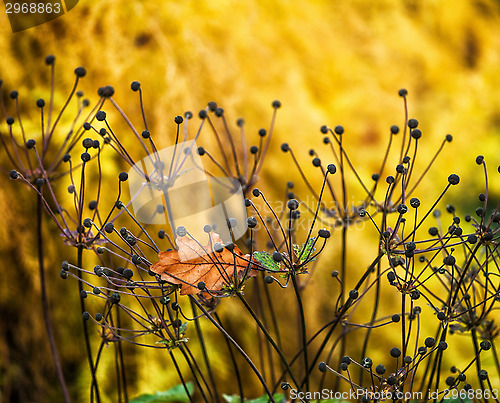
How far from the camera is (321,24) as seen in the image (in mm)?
1576

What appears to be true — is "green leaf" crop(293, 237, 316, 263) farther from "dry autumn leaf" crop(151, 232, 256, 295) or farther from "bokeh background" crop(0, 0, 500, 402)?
"bokeh background" crop(0, 0, 500, 402)

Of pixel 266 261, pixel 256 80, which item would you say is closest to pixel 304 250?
pixel 266 261

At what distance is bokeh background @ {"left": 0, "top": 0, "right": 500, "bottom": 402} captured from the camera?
1369mm

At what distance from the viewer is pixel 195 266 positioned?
0.68m

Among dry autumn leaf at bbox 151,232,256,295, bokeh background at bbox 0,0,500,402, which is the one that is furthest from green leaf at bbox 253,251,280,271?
bokeh background at bbox 0,0,500,402

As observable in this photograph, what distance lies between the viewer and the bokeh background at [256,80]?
1369 mm

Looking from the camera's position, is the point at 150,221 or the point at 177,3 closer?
the point at 150,221

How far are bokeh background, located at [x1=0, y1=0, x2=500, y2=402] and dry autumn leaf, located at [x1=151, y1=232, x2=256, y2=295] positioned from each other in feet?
2.42

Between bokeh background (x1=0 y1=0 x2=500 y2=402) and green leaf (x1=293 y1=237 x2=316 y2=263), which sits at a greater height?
bokeh background (x1=0 y1=0 x2=500 y2=402)

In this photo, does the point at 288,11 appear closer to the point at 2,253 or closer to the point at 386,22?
the point at 386,22

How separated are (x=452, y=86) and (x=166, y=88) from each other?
904 millimetres

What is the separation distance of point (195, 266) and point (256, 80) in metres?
0.96

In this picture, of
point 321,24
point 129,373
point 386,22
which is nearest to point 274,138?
point 321,24

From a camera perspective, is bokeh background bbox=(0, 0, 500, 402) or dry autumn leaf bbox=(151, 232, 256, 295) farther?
bokeh background bbox=(0, 0, 500, 402)
